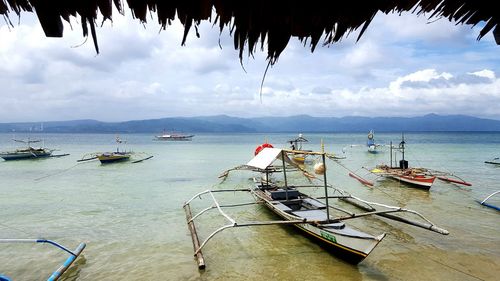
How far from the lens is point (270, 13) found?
9.26ft

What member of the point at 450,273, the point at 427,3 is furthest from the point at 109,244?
the point at 427,3

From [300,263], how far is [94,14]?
849 centimetres

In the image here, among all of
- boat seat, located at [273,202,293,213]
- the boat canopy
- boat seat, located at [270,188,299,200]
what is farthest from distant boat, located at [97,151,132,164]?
boat seat, located at [273,202,293,213]

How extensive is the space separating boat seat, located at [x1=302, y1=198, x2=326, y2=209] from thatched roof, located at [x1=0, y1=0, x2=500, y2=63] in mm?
8653

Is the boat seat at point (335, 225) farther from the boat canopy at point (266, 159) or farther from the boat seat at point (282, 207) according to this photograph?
the boat canopy at point (266, 159)

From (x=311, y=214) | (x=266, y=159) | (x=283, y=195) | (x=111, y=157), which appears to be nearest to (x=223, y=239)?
(x=283, y=195)

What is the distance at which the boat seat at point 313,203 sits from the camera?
1128 centimetres

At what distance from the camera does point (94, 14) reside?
274cm

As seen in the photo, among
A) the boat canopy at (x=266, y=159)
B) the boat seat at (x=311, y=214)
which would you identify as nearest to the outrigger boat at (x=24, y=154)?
the boat canopy at (x=266, y=159)

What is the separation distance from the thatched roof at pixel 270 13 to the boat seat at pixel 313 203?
865 centimetres

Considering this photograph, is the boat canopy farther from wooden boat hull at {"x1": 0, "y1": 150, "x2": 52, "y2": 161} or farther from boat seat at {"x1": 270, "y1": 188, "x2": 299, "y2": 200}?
wooden boat hull at {"x1": 0, "y1": 150, "x2": 52, "y2": 161}

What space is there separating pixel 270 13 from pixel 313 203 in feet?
32.6

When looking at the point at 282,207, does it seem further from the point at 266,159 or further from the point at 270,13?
the point at 270,13

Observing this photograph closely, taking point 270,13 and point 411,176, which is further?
point 411,176
